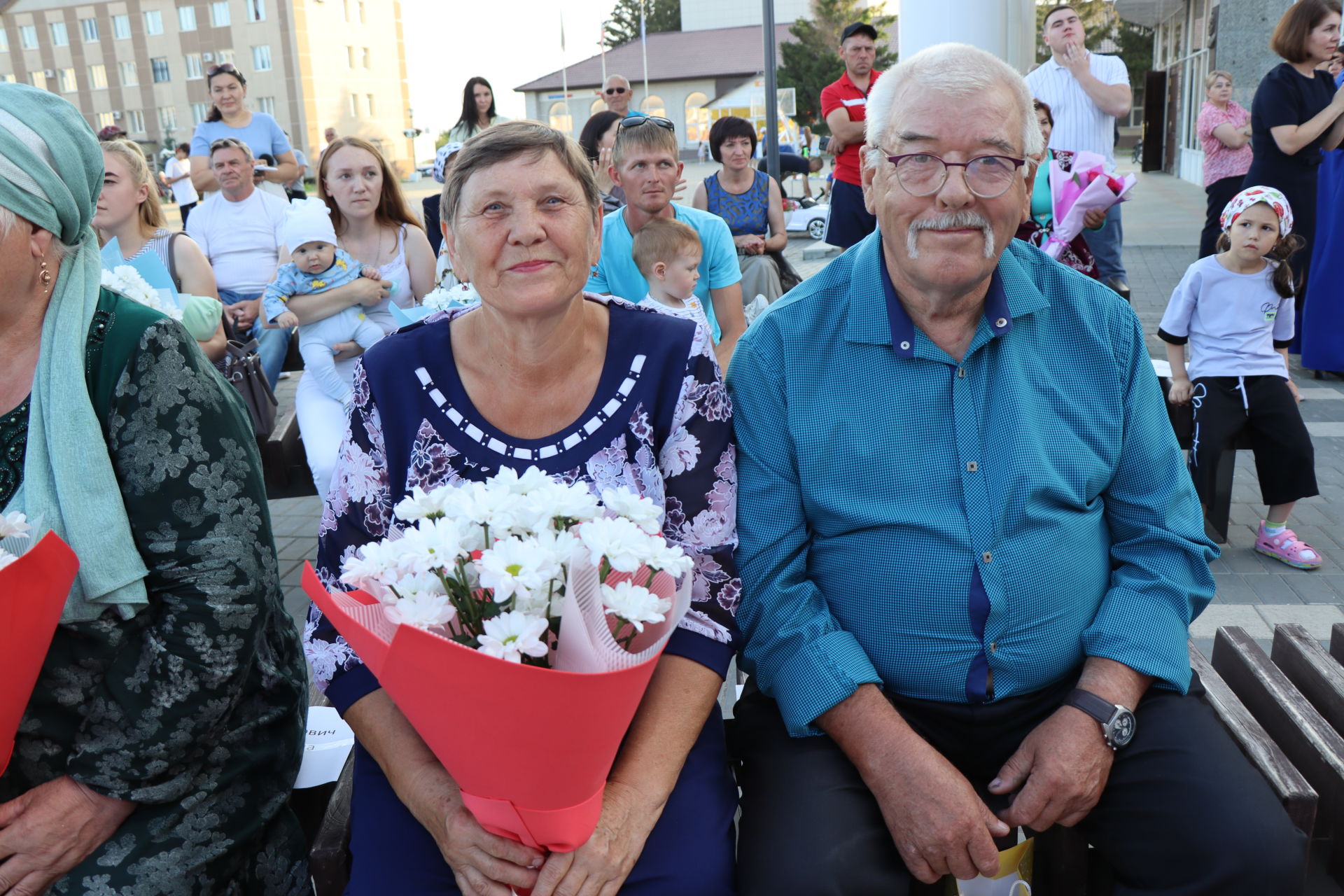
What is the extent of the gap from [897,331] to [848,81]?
6.50m

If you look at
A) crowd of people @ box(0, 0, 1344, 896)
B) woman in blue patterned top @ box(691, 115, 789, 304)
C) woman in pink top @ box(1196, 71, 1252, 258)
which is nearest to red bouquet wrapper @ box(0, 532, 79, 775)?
crowd of people @ box(0, 0, 1344, 896)

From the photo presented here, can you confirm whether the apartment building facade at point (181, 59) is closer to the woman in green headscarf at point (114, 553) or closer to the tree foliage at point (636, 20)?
the tree foliage at point (636, 20)

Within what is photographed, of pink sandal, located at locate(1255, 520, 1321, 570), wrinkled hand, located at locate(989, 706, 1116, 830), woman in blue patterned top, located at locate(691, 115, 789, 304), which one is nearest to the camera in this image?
wrinkled hand, located at locate(989, 706, 1116, 830)

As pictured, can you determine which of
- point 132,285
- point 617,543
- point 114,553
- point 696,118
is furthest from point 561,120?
point 696,118

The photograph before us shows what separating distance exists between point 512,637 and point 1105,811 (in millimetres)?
1258

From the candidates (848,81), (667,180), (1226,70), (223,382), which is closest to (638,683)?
(223,382)

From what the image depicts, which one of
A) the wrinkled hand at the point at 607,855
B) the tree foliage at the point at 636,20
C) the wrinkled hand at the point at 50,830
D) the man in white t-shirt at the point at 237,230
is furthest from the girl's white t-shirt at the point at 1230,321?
the tree foliage at the point at 636,20

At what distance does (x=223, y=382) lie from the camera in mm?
2041

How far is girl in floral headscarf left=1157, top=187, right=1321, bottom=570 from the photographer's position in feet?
14.3

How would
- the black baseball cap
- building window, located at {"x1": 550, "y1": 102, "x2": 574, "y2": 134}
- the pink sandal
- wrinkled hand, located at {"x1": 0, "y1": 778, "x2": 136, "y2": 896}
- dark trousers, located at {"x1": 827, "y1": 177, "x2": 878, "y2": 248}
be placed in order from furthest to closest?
the black baseball cap → dark trousers, located at {"x1": 827, "y1": 177, "x2": 878, "y2": 248} → the pink sandal → building window, located at {"x1": 550, "y1": 102, "x2": 574, "y2": 134} → wrinkled hand, located at {"x1": 0, "y1": 778, "x2": 136, "y2": 896}

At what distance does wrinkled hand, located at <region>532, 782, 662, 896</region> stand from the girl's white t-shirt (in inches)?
146

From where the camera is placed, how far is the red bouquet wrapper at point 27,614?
150cm

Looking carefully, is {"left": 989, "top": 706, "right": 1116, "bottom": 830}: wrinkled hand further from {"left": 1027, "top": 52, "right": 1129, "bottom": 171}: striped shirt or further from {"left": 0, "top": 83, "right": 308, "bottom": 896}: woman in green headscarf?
{"left": 1027, "top": 52, "right": 1129, "bottom": 171}: striped shirt

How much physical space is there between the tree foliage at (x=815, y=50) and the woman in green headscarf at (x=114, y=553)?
5540 cm
